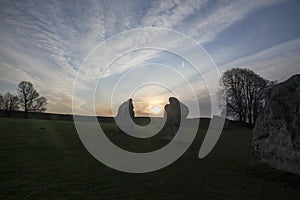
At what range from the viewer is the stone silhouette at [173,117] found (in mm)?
20062

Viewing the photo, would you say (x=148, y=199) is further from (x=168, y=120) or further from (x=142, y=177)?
(x=168, y=120)

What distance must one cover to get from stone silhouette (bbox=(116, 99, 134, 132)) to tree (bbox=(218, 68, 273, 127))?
25.3 meters

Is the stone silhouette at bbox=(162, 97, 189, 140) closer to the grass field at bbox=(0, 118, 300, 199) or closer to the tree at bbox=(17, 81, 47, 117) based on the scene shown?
the grass field at bbox=(0, 118, 300, 199)

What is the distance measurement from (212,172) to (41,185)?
21.1 feet

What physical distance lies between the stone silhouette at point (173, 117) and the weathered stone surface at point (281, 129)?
11.2 meters

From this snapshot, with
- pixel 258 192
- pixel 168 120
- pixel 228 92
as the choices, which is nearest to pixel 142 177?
pixel 258 192

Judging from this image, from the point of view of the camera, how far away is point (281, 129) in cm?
782

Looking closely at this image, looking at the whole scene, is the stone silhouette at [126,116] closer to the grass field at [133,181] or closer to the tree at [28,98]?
the grass field at [133,181]

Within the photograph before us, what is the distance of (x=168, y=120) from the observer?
20.5 metres

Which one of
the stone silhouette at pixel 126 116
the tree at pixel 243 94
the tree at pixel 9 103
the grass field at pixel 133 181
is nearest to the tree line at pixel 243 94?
the tree at pixel 243 94

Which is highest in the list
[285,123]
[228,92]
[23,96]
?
[23,96]

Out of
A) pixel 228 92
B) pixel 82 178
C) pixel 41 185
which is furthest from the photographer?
pixel 228 92

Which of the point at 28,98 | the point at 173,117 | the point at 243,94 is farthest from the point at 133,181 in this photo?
the point at 28,98

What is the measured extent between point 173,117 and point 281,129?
12672 mm
